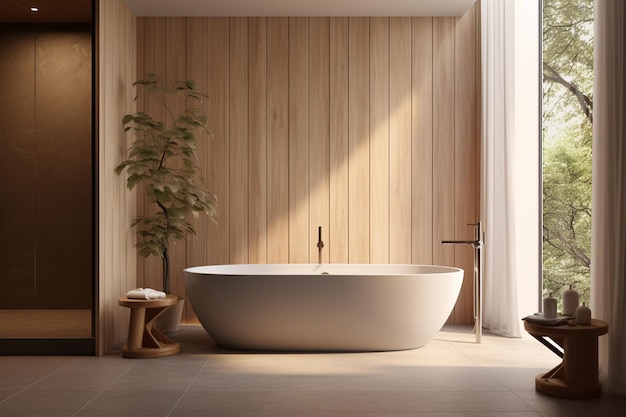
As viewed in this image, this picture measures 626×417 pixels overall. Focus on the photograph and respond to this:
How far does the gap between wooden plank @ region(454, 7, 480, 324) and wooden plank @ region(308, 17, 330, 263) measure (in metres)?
1.07

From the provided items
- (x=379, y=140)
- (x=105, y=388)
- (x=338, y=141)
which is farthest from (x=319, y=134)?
(x=105, y=388)

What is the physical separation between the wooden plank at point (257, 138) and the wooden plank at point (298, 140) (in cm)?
22

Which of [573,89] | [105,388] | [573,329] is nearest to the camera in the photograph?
[573,329]

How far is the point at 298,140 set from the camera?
551 cm

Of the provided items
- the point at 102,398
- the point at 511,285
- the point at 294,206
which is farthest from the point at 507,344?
the point at 102,398

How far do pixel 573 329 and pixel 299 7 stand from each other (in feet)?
10.9

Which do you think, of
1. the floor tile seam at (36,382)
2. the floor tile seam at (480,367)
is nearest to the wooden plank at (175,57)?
the floor tile seam at (36,382)

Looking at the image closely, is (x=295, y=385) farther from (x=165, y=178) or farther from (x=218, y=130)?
(x=218, y=130)

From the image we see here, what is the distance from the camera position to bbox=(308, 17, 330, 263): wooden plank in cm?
548

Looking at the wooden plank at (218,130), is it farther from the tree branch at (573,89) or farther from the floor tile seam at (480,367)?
the tree branch at (573,89)

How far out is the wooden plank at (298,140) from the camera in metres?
→ 5.48

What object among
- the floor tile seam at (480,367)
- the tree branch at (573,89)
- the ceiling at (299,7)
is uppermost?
the ceiling at (299,7)

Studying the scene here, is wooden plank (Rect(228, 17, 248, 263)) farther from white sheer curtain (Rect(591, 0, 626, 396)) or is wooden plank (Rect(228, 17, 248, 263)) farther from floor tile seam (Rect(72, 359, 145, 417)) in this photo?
white sheer curtain (Rect(591, 0, 626, 396))

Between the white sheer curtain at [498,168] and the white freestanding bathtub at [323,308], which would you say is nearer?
the white freestanding bathtub at [323,308]
